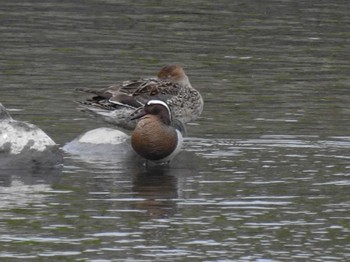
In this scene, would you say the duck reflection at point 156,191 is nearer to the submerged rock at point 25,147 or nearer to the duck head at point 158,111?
the duck head at point 158,111

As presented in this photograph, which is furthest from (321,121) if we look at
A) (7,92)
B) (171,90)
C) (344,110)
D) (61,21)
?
(61,21)

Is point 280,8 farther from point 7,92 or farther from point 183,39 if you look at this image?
point 7,92

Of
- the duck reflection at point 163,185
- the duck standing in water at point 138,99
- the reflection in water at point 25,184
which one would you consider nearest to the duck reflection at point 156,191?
the duck reflection at point 163,185

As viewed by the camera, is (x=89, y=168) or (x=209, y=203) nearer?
(x=209, y=203)

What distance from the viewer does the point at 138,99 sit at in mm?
16781

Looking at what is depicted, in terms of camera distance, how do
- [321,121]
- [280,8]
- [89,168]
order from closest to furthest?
[89,168]
[321,121]
[280,8]

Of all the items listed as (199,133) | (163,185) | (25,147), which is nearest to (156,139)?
(163,185)

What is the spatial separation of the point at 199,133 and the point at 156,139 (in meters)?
2.04

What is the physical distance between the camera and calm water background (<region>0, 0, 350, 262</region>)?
11.8 meters

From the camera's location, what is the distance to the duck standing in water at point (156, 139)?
1541 cm

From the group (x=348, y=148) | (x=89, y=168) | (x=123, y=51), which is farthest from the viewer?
(x=123, y=51)

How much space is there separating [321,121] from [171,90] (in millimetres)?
2079

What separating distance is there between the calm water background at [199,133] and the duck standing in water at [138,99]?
384 millimetres

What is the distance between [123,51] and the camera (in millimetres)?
23453
